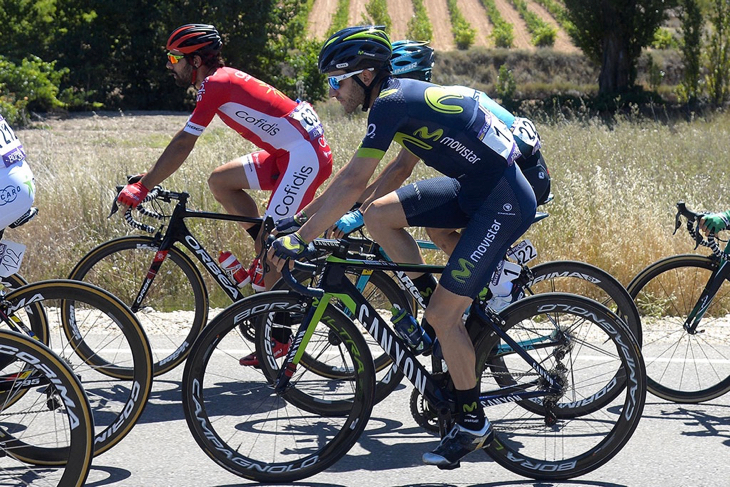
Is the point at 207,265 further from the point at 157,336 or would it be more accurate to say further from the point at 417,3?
the point at 417,3

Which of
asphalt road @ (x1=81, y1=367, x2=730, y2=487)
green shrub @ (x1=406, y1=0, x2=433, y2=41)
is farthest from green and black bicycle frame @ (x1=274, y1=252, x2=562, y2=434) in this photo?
green shrub @ (x1=406, y1=0, x2=433, y2=41)

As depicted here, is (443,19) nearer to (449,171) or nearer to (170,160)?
(170,160)

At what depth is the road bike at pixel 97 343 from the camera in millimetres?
4422

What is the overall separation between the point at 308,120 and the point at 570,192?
4.19 metres

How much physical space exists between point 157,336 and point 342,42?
3309 mm

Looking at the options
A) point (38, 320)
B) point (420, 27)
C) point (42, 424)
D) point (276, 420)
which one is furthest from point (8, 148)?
point (420, 27)

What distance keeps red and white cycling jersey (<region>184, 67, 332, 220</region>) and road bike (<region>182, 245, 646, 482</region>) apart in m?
1.46

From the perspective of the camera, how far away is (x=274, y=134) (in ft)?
19.8

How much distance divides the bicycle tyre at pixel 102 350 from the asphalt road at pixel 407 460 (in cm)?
20

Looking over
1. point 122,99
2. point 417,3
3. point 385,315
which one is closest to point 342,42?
point 385,315

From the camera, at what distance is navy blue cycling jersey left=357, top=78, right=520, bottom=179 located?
399cm

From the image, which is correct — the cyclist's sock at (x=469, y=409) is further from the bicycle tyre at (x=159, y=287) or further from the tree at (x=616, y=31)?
the tree at (x=616, y=31)

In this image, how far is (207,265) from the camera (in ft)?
19.6

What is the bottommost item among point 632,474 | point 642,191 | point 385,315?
point 632,474
